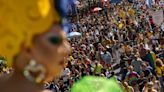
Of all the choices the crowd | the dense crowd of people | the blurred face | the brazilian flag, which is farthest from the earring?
the dense crowd of people

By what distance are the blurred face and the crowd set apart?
1293 mm

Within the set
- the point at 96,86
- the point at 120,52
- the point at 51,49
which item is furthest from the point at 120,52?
the point at 51,49

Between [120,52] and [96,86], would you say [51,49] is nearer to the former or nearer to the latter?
[96,86]

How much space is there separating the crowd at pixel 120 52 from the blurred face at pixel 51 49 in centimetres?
129

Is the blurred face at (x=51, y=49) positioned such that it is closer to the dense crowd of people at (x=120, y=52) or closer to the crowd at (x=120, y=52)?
the crowd at (x=120, y=52)

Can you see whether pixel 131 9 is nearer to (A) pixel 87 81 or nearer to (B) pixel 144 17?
(B) pixel 144 17

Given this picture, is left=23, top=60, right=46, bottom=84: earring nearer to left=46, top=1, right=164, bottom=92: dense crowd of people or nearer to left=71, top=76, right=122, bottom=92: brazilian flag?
left=71, top=76, right=122, bottom=92: brazilian flag

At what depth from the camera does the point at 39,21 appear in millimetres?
1696

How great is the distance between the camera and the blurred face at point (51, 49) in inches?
Answer: 67.0

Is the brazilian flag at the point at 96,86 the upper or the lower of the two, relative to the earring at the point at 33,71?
lower

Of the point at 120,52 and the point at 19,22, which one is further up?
the point at 120,52

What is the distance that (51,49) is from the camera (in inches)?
68.2

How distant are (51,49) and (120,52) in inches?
437

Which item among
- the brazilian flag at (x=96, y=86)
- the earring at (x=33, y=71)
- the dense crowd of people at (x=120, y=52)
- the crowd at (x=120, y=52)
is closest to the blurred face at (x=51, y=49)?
the earring at (x=33, y=71)
